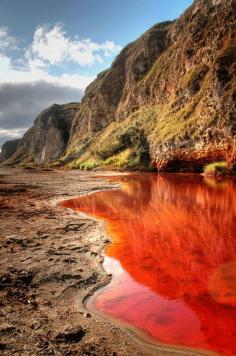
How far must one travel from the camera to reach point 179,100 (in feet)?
193

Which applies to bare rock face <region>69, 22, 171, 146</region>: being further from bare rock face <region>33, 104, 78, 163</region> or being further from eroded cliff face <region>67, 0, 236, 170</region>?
bare rock face <region>33, 104, 78, 163</region>

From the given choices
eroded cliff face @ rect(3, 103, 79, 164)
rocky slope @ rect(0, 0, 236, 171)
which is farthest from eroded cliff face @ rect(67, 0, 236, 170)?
eroded cliff face @ rect(3, 103, 79, 164)

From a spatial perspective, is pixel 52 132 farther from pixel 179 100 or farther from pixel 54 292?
pixel 54 292

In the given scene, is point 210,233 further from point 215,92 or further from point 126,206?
point 215,92

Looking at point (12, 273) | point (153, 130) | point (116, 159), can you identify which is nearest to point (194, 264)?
point (12, 273)

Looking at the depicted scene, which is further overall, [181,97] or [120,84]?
[120,84]

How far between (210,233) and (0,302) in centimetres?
837

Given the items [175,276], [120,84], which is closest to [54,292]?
[175,276]

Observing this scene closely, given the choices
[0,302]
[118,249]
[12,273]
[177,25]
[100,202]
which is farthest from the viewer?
[177,25]

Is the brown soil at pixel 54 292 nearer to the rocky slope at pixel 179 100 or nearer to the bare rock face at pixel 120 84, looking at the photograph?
the rocky slope at pixel 179 100

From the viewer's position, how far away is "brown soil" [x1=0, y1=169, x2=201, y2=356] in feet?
18.5

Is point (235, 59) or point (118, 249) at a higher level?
point (235, 59)

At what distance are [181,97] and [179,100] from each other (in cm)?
70

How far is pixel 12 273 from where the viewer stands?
8664 millimetres
